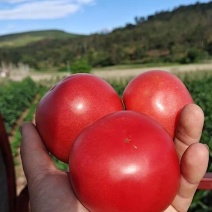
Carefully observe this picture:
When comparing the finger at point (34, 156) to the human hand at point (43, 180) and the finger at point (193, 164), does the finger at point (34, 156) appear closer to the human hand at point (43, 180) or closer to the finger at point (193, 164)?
the human hand at point (43, 180)

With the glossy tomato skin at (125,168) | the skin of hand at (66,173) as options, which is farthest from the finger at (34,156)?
the glossy tomato skin at (125,168)

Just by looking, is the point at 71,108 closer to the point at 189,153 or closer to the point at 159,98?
the point at 159,98

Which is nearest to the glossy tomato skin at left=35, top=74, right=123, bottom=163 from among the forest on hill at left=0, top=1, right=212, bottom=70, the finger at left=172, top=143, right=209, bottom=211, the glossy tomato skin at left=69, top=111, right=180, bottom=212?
the glossy tomato skin at left=69, top=111, right=180, bottom=212

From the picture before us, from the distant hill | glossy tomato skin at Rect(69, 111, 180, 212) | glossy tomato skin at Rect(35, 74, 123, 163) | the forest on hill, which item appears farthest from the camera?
the distant hill

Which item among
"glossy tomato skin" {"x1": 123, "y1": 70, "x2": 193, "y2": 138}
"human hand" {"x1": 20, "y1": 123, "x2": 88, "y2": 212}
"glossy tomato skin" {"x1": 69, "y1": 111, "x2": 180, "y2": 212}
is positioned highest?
"glossy tomato skin" {"x1": 123, "y1": 70, "x2": 193, "y2": 138}

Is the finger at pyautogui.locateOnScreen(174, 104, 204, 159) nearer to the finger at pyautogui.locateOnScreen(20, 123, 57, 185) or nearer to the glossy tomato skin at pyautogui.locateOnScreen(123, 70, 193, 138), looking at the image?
the glossy tomato skin at pyautogui.locateOnScreen(123, 70, 193, 138)

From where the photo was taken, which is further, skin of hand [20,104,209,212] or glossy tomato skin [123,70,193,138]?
glossy tomato skin [123,70,193,138]

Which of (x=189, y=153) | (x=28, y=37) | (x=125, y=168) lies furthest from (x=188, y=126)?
(x=28, y=37)

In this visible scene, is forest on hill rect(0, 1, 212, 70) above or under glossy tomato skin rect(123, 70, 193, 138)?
under
